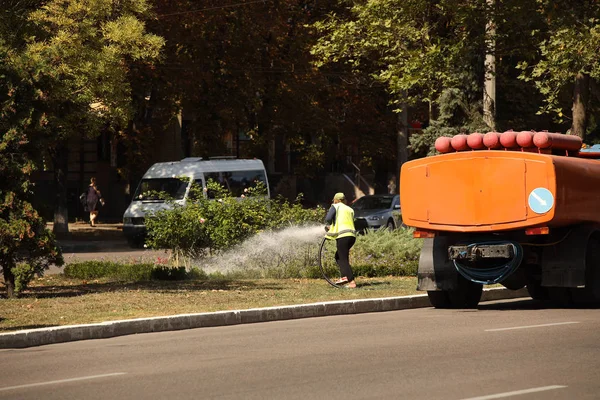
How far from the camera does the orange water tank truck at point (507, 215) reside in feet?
59.8

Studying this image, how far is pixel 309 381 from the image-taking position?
1057 cm

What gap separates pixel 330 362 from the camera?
39.0ft

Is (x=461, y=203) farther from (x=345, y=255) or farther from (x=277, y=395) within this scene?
(x=277, y=395)

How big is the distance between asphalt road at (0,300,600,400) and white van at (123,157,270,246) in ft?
77.2

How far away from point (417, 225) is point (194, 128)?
29.1m

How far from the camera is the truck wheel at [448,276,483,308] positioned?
19484 mm

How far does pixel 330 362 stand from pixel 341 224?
985 cm

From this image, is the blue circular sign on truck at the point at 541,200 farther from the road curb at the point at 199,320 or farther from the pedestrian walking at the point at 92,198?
the pedestrian walking at the point at 92,198

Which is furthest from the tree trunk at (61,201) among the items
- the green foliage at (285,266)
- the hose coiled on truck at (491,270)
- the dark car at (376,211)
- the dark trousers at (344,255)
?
the hose coiled on truck at (491,270)

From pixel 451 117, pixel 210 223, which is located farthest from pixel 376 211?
pixel 210 223

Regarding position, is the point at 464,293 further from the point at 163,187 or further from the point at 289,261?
the point at 163,187

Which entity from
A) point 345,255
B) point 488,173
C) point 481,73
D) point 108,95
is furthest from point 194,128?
point 488,173

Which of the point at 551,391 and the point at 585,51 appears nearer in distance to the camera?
the point at 551,391

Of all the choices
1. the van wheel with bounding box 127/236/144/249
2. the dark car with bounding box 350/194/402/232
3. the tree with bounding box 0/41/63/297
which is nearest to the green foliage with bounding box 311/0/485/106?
the dark car with bounding box 350/194/402/232
